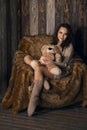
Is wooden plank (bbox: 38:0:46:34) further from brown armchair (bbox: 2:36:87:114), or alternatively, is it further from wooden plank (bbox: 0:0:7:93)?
brown armchair (bbox: 2:36:87:114)

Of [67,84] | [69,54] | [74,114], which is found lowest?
[74,114]

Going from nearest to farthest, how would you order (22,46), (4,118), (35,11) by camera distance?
(4,118), (22,46), (35,11)

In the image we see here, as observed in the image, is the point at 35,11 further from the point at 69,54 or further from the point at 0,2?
the point at 69,54

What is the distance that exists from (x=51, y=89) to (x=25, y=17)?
1418 millimetres

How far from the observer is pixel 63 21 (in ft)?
15.0

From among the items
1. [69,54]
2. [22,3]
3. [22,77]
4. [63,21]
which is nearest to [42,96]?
[22,77]

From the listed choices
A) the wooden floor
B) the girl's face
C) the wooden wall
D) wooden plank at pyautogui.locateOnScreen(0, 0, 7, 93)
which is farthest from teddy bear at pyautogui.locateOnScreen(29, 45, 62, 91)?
wooden plank at pyautogui.locateOnScreen(0, 0, 7, 93)

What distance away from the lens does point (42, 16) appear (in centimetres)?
468

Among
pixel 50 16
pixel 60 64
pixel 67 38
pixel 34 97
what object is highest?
pixel 50 16

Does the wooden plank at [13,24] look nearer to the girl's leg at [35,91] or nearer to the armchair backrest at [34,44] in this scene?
the armchair backrest at [34,44]

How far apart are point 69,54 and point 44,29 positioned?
2.92 feet

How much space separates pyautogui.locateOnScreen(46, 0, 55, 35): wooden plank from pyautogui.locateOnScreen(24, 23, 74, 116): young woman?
2.02ft

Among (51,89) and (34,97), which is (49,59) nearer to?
(51,89)

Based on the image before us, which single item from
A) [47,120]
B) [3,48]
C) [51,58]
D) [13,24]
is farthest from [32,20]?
[47,120]
